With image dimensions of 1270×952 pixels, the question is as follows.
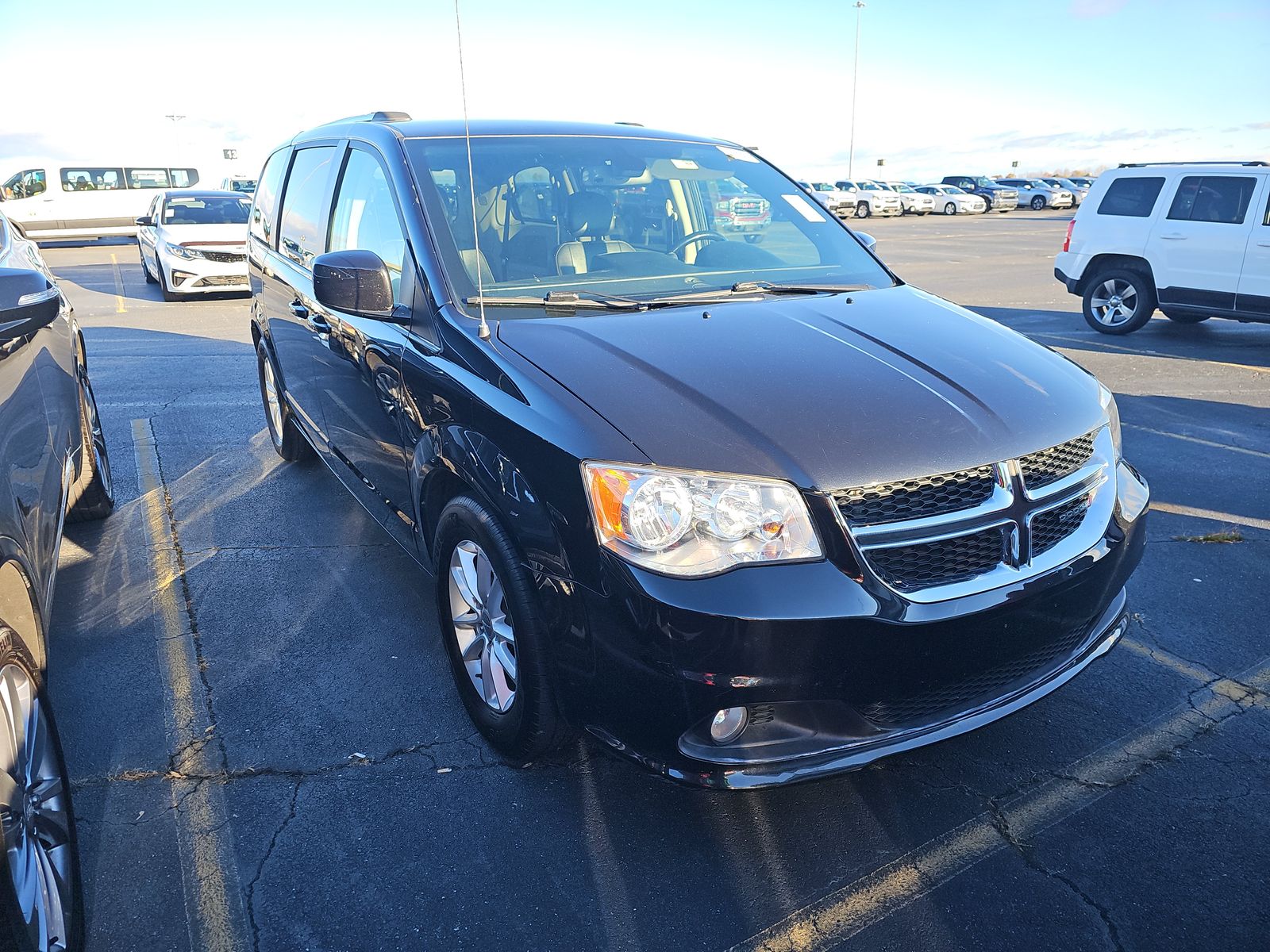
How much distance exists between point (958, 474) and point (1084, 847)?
1121mm

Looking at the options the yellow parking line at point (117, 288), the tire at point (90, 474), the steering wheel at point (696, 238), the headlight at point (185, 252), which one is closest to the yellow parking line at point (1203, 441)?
the steering wheel at point (696, 238)

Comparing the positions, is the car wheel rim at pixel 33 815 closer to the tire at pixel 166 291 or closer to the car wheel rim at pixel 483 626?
the car wheel rim at pixel 483 626

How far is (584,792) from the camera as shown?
2.85 m

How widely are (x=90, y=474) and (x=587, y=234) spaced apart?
2933mm

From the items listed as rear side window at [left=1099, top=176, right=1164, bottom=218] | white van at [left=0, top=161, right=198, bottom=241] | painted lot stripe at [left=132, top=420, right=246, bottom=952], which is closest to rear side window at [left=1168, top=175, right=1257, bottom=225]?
rear side window at [left=1099, top=176, right=1164, bottom=218]

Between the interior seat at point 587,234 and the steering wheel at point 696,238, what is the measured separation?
8.0 inches

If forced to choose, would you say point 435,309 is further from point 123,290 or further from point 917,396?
point 123,290

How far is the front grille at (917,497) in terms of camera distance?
2297mm

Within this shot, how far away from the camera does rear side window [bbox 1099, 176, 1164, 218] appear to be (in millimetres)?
10609

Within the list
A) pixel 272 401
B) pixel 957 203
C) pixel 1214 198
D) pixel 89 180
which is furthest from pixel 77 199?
pixel 957 203

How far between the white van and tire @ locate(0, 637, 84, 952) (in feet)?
95.4

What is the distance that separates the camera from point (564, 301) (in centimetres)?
311

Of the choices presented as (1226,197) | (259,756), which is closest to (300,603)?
(259,756)

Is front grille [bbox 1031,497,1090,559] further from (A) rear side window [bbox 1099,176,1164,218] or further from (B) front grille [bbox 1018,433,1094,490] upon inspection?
(A) rear side window [bbox 1099,176,1164,218]
